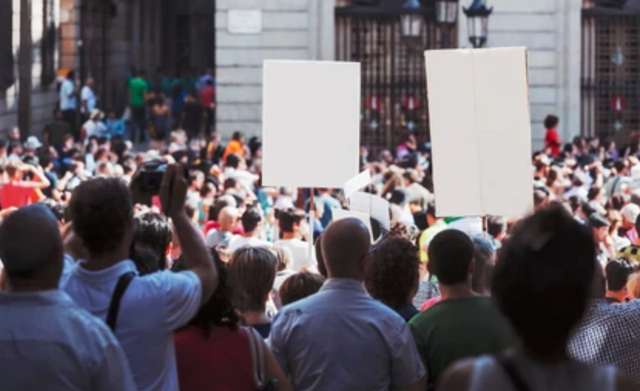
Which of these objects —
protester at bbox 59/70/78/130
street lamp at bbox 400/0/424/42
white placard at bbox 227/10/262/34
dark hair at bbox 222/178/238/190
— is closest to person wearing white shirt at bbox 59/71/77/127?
protester at bbox 59/70/78/130

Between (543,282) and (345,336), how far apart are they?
8.18 feet

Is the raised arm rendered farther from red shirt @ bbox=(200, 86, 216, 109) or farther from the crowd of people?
red shirt @ bbox=(200, 86, 216, 109)

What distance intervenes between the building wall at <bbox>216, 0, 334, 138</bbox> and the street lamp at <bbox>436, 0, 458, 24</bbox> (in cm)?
253

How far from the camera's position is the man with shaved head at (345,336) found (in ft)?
19.2

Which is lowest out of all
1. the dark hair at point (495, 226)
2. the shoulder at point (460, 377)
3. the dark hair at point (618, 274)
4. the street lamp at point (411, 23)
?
the dark hair at point (618, 274)

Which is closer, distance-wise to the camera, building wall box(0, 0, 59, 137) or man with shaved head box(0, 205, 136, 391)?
man with shaved head box(0, 205, 136, 391)

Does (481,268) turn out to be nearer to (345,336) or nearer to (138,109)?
(345,336)

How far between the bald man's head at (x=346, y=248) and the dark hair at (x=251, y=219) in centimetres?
590

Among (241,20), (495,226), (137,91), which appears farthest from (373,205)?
(137,91)

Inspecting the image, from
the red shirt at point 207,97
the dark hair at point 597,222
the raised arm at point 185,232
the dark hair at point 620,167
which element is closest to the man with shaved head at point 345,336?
the raised arm at point 185,232

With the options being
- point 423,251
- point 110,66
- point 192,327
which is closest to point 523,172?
point 423,251

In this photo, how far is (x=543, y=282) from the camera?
11.3 ft

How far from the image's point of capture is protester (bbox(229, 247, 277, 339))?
6.53 metres

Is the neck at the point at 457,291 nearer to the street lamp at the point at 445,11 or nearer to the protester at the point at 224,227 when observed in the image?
the protester at the point at 224,227
